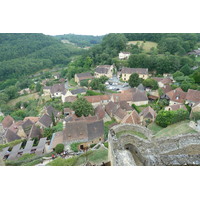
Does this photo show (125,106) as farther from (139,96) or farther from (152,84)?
(152,84)

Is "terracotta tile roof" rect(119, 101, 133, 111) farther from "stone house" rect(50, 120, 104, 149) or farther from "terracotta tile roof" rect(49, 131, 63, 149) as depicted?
"terracotta tile roof" rect(49, 131, 63, 149)

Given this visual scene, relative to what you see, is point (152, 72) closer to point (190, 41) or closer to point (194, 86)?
point (194, 86)

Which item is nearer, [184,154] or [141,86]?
[184,154]

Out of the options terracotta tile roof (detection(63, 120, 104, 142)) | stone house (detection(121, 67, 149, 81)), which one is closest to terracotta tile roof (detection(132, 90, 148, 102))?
stone house (detection(121, 67, 149, 81))

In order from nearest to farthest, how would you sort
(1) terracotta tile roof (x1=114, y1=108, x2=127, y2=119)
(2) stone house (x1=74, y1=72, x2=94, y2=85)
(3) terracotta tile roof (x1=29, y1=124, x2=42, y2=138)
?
(3) terracotta tile roof (x1=29, y1=124, x2=42, y2=138), (1) terracotta tile roof (x1=114, y1=108, x2=127, y2=119), (2) stone house (x1=74, y1=72, x2=94, y2=85)

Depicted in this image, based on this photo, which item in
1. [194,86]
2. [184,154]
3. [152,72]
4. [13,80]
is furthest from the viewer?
[13,80]

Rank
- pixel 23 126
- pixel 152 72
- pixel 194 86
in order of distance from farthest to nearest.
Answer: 1. pixel 152 72
2. pixel 194 86
3. pixel 23 126

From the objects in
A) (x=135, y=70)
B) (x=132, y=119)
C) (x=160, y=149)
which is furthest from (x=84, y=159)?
(x=135, y=70)

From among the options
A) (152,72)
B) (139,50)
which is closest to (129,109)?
(152,72)

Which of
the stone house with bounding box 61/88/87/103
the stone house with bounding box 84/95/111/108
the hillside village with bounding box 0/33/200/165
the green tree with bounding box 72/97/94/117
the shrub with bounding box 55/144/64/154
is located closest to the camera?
the shrub with bounding box 55/144/64/154
